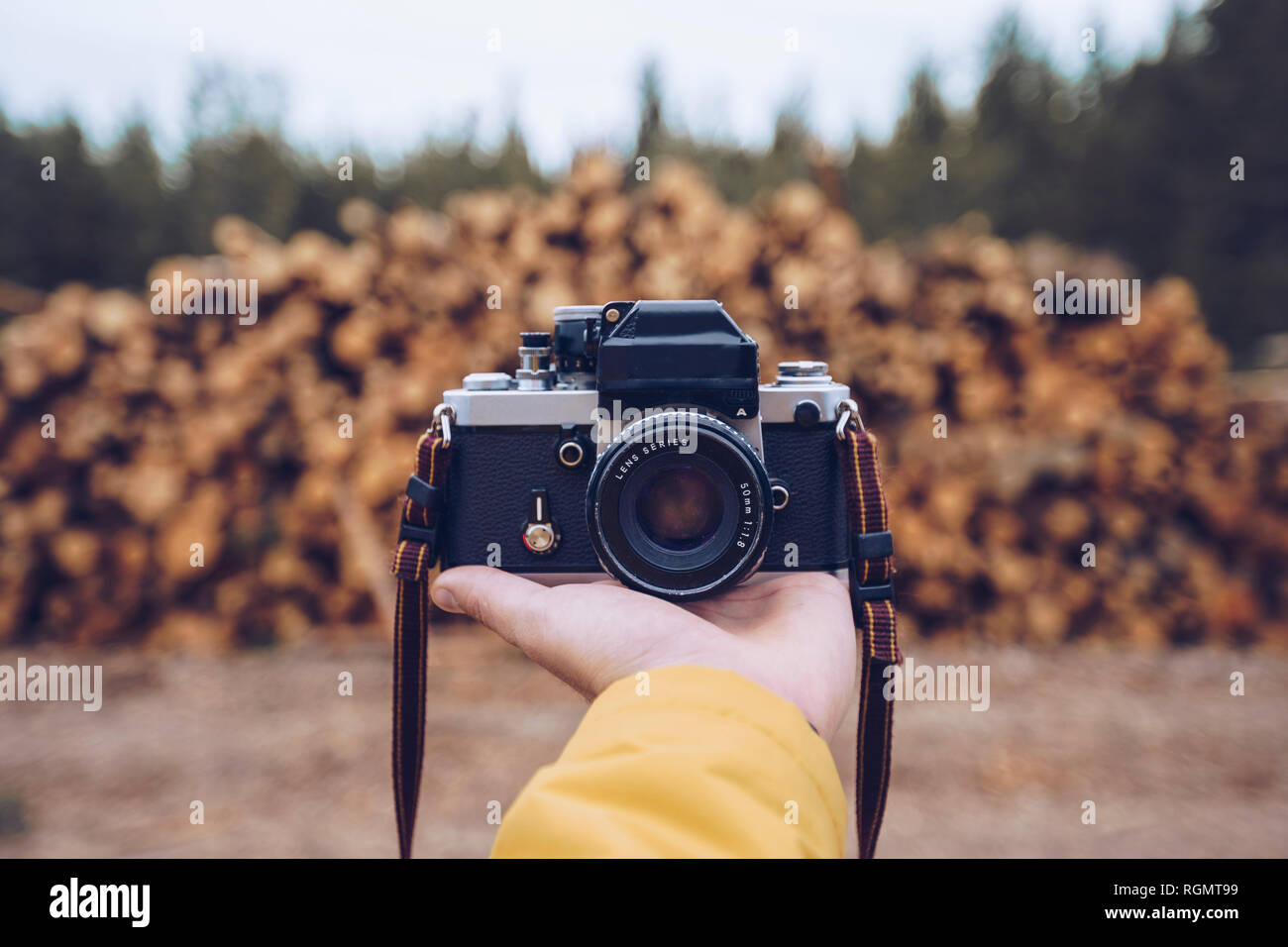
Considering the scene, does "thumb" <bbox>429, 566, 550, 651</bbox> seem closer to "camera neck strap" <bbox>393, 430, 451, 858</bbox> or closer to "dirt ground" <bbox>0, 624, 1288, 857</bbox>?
"camera neck strap" <bbox>393, 430, 451, 858</bbox>

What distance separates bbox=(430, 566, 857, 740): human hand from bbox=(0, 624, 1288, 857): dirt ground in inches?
36.8

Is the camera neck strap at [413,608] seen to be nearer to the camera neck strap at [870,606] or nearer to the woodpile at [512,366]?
the camera neck strap at [870,606]

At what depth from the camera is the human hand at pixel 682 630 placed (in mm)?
762

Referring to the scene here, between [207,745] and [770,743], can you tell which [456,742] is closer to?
[207,745]

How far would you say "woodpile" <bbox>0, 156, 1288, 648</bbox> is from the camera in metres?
2.27

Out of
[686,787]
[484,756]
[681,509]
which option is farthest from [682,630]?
[484,756]

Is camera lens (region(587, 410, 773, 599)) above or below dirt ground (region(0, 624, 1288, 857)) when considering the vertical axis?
above

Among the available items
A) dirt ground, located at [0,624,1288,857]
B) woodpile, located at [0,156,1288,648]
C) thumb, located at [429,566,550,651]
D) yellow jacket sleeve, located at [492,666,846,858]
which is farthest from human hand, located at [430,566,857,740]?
woodpile, located at [0,156,1288,648]

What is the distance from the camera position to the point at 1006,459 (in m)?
2.35

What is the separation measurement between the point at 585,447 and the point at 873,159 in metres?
4.33

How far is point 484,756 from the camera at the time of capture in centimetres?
202

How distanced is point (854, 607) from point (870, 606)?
36 millimetres

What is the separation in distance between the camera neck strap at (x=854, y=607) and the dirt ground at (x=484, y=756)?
28.0 inches

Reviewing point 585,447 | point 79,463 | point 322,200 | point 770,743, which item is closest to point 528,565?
point 585,447
